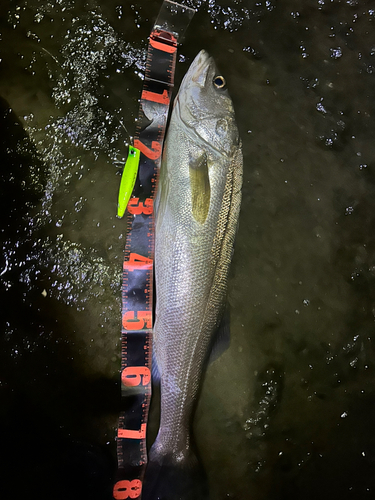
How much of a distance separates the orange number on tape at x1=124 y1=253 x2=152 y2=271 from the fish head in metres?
0.85

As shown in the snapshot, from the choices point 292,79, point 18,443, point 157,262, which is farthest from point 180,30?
point 18,443

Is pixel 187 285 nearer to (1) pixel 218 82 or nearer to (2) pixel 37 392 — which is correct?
(2) pixel 37 392

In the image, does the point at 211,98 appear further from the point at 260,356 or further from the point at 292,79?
the point at 260,356

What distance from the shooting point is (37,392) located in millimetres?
2082

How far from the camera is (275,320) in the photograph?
231 centimetres

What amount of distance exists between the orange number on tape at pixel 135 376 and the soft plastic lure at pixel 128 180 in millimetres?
1020

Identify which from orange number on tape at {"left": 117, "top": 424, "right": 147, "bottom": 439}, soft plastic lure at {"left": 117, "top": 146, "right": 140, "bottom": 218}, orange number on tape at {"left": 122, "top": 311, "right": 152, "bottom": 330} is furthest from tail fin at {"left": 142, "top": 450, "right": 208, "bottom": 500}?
soft plastic lure at {"left": 117, "top": 146, "right": 140, "bottom": 218}

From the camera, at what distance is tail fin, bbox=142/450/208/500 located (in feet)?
6.22

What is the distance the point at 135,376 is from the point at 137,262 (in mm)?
729

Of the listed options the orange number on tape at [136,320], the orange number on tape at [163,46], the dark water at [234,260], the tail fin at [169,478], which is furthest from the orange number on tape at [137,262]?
the orange number on tape at [163,46]

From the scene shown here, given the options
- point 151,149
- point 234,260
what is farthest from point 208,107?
point 234,260

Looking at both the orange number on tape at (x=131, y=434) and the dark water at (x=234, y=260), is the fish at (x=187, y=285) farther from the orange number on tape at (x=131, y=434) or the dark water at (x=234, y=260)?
the dark water at (x=234, y=260)

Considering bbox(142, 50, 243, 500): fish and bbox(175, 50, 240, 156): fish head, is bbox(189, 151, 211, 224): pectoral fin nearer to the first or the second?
bbox(142, 50, 243, 500): fish

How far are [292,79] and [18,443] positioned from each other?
3.30 m
